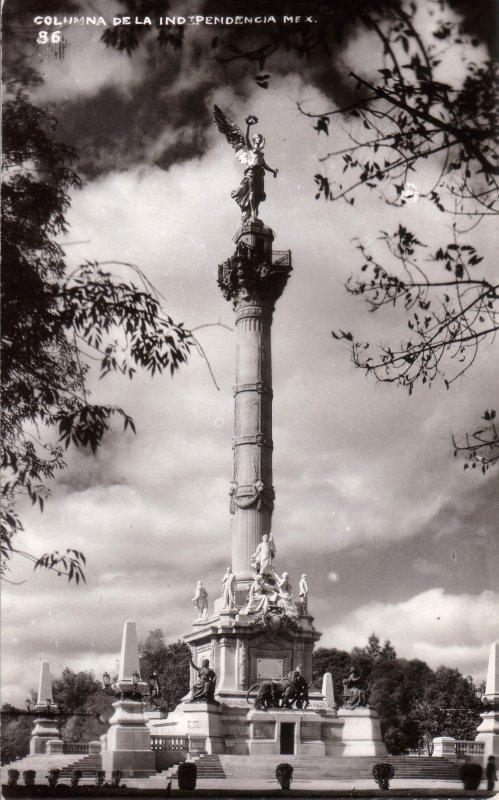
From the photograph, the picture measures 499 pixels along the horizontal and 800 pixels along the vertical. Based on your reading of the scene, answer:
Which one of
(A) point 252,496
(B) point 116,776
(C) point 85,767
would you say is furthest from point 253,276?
(B) point 116,776

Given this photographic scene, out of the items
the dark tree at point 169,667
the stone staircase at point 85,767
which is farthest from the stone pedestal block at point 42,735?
the dark tree at point 169,667

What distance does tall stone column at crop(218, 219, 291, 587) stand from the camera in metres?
39.6

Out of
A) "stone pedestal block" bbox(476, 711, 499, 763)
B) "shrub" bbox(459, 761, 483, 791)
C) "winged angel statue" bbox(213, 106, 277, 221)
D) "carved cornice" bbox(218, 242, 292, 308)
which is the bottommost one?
"shrub" bbox(459, 761, 483, 791)

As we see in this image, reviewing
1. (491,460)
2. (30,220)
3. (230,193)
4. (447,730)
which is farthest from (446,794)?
(447,730)

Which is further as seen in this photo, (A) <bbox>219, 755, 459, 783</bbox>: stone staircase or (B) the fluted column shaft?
(B) the fluted column shaft

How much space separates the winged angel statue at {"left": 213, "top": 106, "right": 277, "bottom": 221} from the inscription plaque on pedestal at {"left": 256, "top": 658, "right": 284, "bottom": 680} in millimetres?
20395

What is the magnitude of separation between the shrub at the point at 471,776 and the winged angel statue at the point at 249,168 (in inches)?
1040

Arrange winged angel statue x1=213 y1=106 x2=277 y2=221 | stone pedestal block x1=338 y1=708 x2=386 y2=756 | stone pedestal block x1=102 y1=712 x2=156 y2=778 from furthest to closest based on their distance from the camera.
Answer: winged angel statue x1=213 y1=106 x2=277 y2=221, stone pedestal block x1=338 y1=708 x2=386 y2=756, stone pedestal block x1=102 y1=712 x2=156 y2=778

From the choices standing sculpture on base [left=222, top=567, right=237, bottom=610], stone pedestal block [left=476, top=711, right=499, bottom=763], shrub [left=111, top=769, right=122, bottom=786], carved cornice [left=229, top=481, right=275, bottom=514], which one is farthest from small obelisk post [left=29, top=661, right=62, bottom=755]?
stone pedestal block [left=476, top=711, right=499, bottom=763]

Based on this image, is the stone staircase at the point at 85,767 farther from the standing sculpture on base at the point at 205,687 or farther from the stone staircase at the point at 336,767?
the standing sculpture on base at the point at 205,687

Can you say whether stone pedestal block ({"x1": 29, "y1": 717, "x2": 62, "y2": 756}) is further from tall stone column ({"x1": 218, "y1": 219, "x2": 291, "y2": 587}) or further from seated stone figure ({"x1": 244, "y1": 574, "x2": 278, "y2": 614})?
tall stone column ({"x1": 218, "y1": 219, "x2": 291, "y2": 587})

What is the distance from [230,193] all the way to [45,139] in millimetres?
28511

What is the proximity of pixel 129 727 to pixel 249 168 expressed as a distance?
26.0 meters

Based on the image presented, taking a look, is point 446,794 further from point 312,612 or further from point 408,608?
point 312,612
